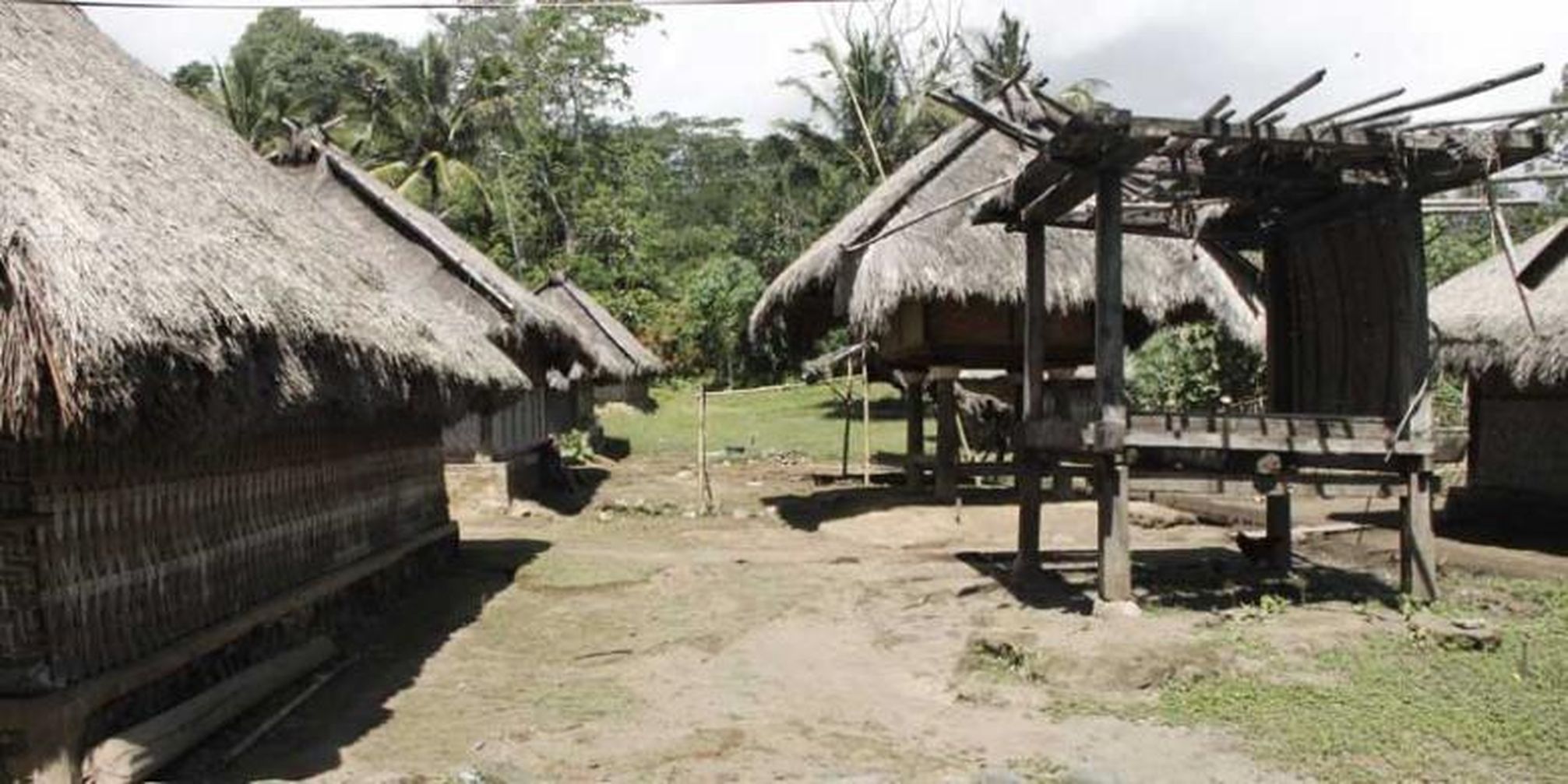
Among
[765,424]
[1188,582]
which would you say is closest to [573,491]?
[1188,582]

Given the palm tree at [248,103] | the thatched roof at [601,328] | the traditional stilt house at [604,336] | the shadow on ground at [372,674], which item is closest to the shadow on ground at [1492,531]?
the shadow on ground at [372,674]

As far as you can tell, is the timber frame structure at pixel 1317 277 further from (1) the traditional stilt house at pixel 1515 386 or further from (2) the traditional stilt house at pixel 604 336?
(2) the traditional stilt house at pixel 604 336

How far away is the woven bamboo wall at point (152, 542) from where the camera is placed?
4.80 m

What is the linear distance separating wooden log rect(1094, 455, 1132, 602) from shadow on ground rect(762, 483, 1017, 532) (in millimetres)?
6201

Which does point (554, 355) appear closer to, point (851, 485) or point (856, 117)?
point (851, 485)

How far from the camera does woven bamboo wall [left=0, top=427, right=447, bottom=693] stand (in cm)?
480

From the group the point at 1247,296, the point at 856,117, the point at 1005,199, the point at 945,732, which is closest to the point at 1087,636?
the point at 945,732

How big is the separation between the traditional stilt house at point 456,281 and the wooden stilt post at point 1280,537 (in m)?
9.13

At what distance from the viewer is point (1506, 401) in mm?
14250

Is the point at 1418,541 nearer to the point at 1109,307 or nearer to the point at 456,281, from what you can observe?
the point at 1109,307

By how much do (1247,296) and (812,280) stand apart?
6.55 metres

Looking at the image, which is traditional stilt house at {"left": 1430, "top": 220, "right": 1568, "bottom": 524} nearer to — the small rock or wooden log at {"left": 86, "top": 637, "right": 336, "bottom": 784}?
the small rock

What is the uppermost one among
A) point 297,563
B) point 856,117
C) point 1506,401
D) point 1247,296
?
point 856,117

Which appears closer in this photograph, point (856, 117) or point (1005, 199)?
point (1005, 199)
